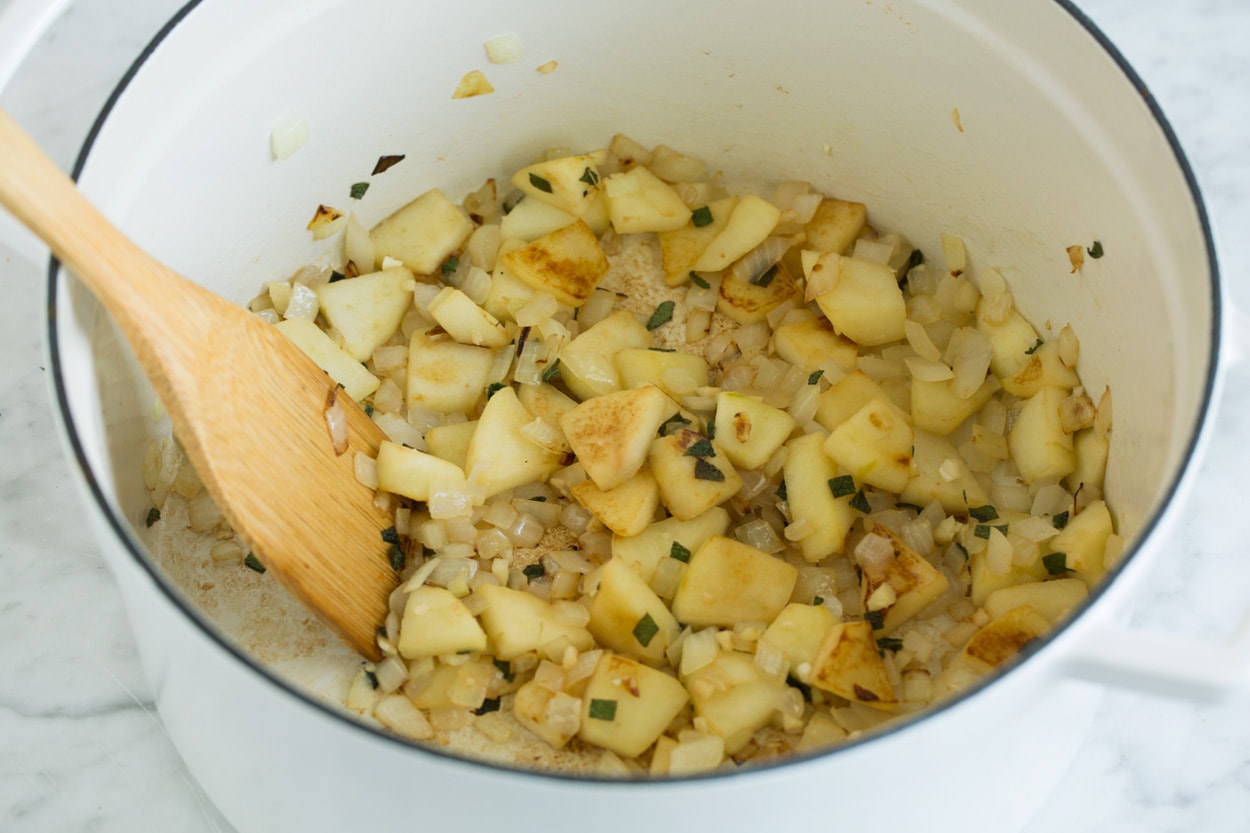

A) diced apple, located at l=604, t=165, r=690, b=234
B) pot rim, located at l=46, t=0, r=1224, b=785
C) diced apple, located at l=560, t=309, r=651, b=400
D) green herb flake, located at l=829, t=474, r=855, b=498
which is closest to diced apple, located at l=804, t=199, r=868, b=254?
diced apple, located at l=604, t=165, r=690, b=234

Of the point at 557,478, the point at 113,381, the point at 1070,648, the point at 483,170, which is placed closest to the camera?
the point at 1070,648

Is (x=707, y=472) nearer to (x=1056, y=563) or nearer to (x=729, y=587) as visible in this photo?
(x=729, y=587)

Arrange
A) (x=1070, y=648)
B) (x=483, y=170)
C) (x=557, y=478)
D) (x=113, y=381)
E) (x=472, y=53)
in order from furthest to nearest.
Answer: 1. (x=483, y=170)
2. (x=472, y=53)
3. (x=557, y=478)
4. (x=113, y=381)
5. (x=1070, y=648)

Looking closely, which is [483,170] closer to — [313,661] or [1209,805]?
[313,661]

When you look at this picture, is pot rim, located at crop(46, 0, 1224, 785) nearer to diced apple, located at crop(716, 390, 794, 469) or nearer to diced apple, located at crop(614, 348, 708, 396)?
diced apple, located at crop(716, 390, 794, 469)

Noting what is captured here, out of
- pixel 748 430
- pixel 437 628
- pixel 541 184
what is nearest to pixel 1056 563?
pixel 748 430

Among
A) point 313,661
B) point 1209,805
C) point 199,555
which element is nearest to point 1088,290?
point 1209,805
